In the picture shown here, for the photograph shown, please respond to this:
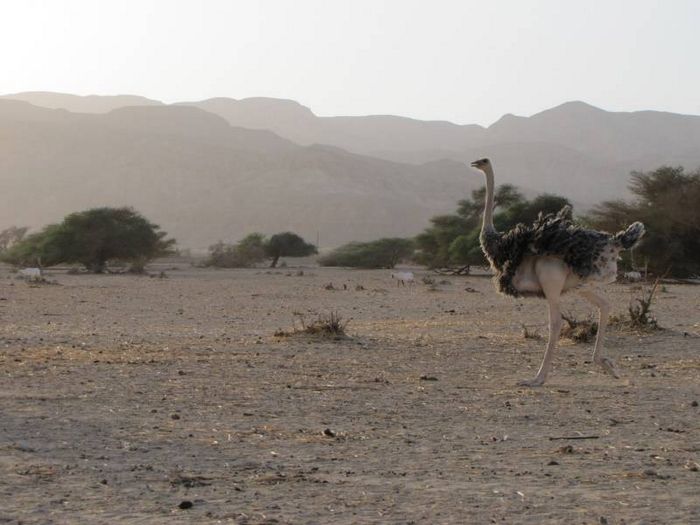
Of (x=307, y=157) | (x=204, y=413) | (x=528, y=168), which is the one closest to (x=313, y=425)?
(x=204, y=413)

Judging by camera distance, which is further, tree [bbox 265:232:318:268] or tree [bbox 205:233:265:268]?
tree [bbox 265:232:318:268]

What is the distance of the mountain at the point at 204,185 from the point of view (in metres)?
104

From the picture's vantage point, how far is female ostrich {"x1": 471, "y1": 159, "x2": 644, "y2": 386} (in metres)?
A: 10.9

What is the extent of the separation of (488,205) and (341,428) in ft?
15.3

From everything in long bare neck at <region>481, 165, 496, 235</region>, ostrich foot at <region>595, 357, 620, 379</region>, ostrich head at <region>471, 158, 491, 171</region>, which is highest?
ostrich head at <region>471, 158, 491, 171</region>

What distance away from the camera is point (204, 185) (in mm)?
116062

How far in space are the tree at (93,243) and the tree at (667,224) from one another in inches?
713

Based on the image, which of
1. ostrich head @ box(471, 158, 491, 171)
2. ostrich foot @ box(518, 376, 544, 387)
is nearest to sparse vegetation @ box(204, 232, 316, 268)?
ostrich head @ box(471, 158, 491, 171)

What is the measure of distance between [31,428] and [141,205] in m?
104

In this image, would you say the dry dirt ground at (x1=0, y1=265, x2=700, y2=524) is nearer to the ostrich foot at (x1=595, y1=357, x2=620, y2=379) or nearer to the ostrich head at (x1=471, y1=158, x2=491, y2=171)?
the ostrich foot at (x1=595, y1=357, x2=620, y2=379)

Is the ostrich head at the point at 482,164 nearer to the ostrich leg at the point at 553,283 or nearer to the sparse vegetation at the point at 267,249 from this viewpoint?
the ostrich leg at the point at 553,283

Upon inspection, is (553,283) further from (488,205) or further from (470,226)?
(470,226)

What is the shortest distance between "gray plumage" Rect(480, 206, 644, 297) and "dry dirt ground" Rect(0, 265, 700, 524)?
1.14 metres

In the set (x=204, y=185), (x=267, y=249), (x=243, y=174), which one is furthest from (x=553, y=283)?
(x=243, y=174)
